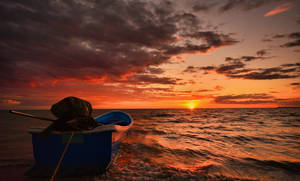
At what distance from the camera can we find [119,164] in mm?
4391

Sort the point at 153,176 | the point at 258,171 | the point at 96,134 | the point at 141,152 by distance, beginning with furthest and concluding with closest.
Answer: the point at 141,152
the point at 258,171
the point at 153,176
the point at 96,134

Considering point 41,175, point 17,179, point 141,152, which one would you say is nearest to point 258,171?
point 141,152

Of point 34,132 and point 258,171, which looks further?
point 258,171

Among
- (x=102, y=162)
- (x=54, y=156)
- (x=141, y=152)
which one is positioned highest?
(x=54, y=156)

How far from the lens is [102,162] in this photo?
11.7 feet

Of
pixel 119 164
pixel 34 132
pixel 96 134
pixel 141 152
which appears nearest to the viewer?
pixel 34 132

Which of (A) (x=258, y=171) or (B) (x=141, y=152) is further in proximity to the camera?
(B) (x=141, y=152)

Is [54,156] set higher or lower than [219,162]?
higher

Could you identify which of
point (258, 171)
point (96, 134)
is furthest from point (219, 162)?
point (96, 134)

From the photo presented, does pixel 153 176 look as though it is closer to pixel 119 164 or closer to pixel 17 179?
pixel 119 164

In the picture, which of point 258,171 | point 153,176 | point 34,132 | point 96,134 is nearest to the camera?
point 34,132

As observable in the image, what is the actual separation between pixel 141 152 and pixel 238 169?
3456 mm

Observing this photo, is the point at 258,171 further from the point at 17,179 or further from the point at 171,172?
the point at 17,179

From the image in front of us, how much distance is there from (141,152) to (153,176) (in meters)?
2.16
